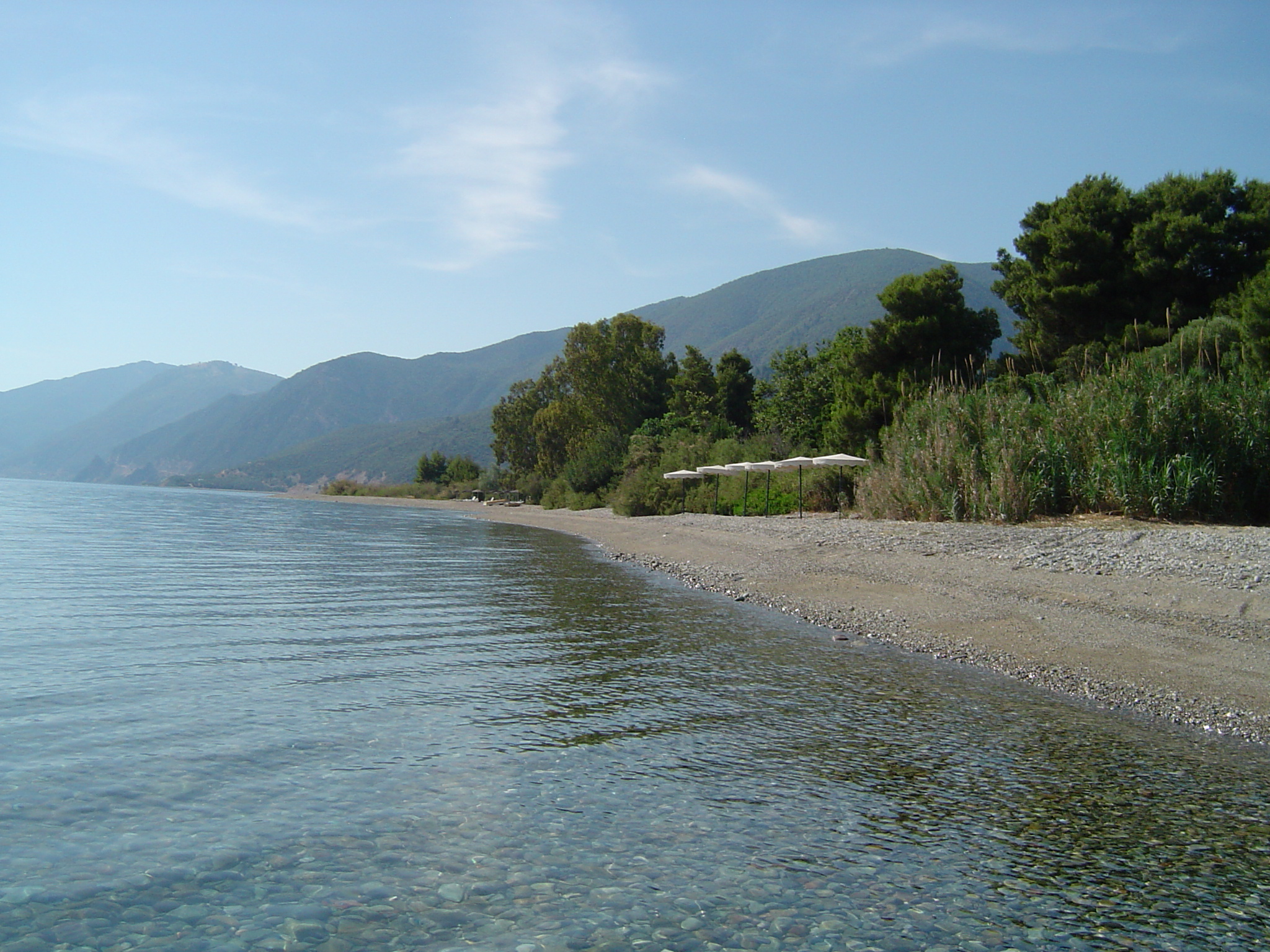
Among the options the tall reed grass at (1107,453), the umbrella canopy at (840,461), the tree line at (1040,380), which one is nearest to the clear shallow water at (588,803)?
the tall reed grass at (1107,453)

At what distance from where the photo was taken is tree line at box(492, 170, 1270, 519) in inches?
656

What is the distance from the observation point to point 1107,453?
55.2 ft

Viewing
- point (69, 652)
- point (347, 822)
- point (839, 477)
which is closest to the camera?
point (347, 822)

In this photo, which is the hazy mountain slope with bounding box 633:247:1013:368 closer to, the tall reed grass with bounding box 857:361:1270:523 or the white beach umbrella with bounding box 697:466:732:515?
the white beach umbrella with bounding box 697:466:732:515

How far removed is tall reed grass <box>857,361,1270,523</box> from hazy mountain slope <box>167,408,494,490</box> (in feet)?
390

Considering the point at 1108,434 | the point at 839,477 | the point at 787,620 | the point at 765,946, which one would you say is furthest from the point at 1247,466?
the point at 765,946

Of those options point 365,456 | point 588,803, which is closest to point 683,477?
point 588,803

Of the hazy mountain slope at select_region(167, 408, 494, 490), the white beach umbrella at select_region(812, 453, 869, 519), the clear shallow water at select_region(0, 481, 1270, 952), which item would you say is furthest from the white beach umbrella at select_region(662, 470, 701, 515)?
the hazy mountain slope at select_region(167, 408, 494, 490)

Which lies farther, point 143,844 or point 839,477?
point 839,477

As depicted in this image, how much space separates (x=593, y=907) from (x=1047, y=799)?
319 cm

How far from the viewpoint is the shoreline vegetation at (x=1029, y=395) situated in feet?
53.9

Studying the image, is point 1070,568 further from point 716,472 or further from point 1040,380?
point 716,472

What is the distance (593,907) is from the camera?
13.0ft

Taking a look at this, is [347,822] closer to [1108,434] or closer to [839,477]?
[1108,434]
